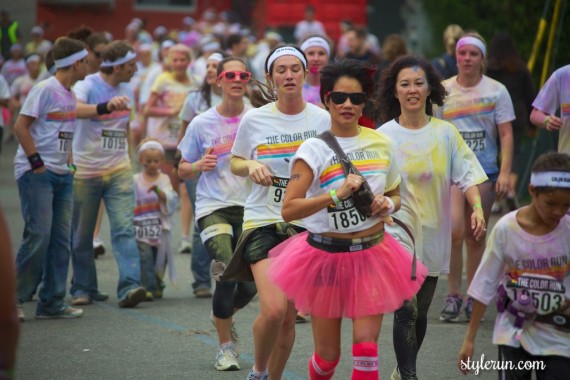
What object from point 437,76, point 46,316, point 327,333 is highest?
point 437,76

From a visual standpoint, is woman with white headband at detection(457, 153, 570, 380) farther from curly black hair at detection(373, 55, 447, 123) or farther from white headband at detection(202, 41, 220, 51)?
white headband at detection(202, 41, 220, 51)

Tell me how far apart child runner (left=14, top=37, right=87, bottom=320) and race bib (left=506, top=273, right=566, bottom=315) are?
5.02 meters

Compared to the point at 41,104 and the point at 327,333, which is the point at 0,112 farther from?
the point at 327,333

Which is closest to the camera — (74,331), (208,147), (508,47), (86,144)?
(208,147)

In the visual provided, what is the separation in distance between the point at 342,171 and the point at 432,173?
51.9 inches

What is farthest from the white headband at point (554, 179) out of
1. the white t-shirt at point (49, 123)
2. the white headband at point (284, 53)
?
the white t-shirt at point (49, 123)

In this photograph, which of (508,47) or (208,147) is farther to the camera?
(508,47)

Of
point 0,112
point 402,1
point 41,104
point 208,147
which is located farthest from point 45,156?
point 402,1

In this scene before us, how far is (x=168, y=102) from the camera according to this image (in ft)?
45.7

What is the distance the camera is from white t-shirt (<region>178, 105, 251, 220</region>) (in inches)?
325

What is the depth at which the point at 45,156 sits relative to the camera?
957 centimetres

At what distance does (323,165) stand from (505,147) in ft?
12.2

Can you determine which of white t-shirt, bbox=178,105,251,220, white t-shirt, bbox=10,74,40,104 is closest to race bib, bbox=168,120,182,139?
white t-shirt, bbox=178,105,251,220

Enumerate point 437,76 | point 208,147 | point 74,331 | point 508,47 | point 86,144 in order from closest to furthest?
point 437,76, point 208,147, point 74,331, point 86,144, point 508,47
